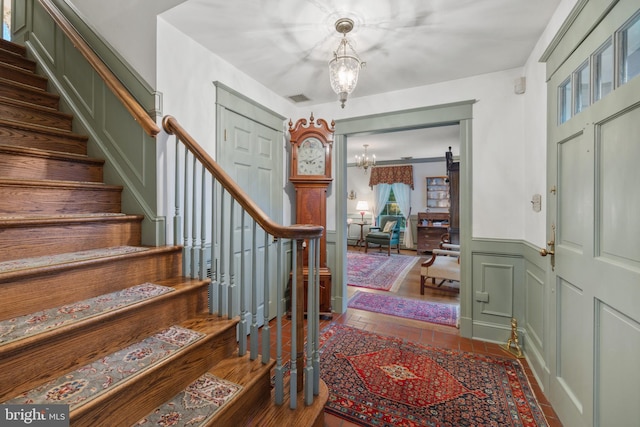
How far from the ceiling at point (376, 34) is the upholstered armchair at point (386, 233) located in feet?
16.0

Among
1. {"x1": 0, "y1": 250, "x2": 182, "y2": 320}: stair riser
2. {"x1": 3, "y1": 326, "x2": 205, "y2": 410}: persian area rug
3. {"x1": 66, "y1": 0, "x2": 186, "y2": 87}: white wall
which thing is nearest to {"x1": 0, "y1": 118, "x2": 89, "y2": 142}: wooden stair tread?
{"x1": 66, "y1": 0, "x2": 186, "y2": 87}: white wall

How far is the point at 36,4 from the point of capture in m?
2.25

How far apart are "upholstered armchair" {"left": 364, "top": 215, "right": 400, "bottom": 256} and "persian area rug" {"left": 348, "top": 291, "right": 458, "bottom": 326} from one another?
3.26 meters

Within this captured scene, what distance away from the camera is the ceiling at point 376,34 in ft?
5.68

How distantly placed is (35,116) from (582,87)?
338 cm

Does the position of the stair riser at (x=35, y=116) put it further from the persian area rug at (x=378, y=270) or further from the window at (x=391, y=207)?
the window at (x=391, y=207)

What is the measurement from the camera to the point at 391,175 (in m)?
8.01

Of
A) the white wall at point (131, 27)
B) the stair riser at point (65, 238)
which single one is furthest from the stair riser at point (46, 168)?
the white wall at point (131, 27)

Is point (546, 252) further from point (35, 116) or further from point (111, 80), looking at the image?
point (35, 116)

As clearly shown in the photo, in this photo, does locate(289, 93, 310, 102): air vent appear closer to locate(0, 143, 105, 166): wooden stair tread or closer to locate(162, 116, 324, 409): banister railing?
locate(162, 116, 324, 409): banister railing

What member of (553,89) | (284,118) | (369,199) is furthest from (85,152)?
(369,199)

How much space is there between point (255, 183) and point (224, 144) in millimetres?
512

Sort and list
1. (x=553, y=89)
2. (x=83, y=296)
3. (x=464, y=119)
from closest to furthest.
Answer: (x=83, y=296) < (x=553, y=89) < (x=464, y=119)

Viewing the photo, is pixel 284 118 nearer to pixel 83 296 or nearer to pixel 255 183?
pixel 255 183
